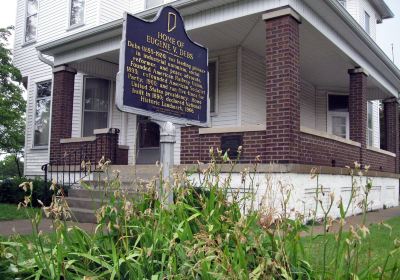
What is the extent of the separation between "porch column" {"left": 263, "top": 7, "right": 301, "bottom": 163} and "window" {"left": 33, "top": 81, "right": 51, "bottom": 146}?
998 cm

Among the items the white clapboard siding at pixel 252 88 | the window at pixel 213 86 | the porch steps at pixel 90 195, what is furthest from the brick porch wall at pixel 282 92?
the window at pixel 213 86

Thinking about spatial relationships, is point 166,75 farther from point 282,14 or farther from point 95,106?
point 95,106

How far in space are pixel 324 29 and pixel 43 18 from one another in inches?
460

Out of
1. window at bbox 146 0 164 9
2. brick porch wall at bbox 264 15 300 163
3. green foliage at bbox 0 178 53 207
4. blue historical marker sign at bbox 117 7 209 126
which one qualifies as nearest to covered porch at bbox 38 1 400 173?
brick porch wall at bbox 264 15 300 163

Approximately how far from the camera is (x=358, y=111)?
39.1 ft

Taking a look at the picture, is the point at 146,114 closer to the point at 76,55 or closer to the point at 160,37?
the point at 160,37

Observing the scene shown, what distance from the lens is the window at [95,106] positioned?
1484 centimetres

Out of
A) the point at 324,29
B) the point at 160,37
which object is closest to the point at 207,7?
the point at 324,29

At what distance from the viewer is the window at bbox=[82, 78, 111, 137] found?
48.7 feet

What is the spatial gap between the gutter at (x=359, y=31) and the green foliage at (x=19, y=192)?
845cm

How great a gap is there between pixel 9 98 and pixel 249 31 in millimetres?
10854

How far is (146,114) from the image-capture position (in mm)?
5121

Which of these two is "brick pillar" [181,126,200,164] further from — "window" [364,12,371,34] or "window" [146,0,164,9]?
"window" [364,12,371,34]

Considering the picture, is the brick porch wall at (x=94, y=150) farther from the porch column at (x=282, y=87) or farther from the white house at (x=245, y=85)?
the porch column at (x=282, y=87)
